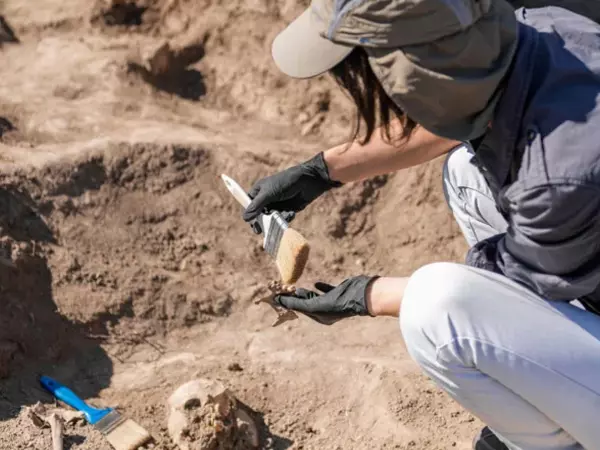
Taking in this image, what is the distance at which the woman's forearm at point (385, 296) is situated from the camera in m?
2.18

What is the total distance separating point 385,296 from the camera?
2201 mm

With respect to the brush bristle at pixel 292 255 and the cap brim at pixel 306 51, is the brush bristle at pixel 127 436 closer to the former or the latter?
the brush bristle at pixel 292 255

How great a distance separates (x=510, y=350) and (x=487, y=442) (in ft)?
2.01

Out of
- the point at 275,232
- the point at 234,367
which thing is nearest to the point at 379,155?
the point at 275,232

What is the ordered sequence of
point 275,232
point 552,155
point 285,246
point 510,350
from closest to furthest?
point 552,155
point 510,350
point 285,246
point 275,232

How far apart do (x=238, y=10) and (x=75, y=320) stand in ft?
7.85

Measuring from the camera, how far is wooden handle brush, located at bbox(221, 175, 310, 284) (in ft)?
7.41

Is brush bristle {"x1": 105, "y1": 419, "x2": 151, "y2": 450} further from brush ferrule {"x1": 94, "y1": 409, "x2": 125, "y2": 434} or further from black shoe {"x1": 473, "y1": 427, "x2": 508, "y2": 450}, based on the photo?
black shoe {"x1": 473, "y1": 427, "x2": 508, "y2": 450}

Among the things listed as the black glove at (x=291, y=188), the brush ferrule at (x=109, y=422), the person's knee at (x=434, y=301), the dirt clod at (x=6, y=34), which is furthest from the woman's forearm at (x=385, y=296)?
the dirt clod at (x=6, y=34)

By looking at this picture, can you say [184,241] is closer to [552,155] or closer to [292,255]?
[292,255]

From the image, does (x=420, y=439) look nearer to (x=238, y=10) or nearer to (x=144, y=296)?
(x=144, y=296)

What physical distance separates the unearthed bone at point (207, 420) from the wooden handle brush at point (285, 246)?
1.52 ft

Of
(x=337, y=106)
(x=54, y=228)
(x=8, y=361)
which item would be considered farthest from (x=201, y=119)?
(x=8, y=361)

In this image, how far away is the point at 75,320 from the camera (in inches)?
118
